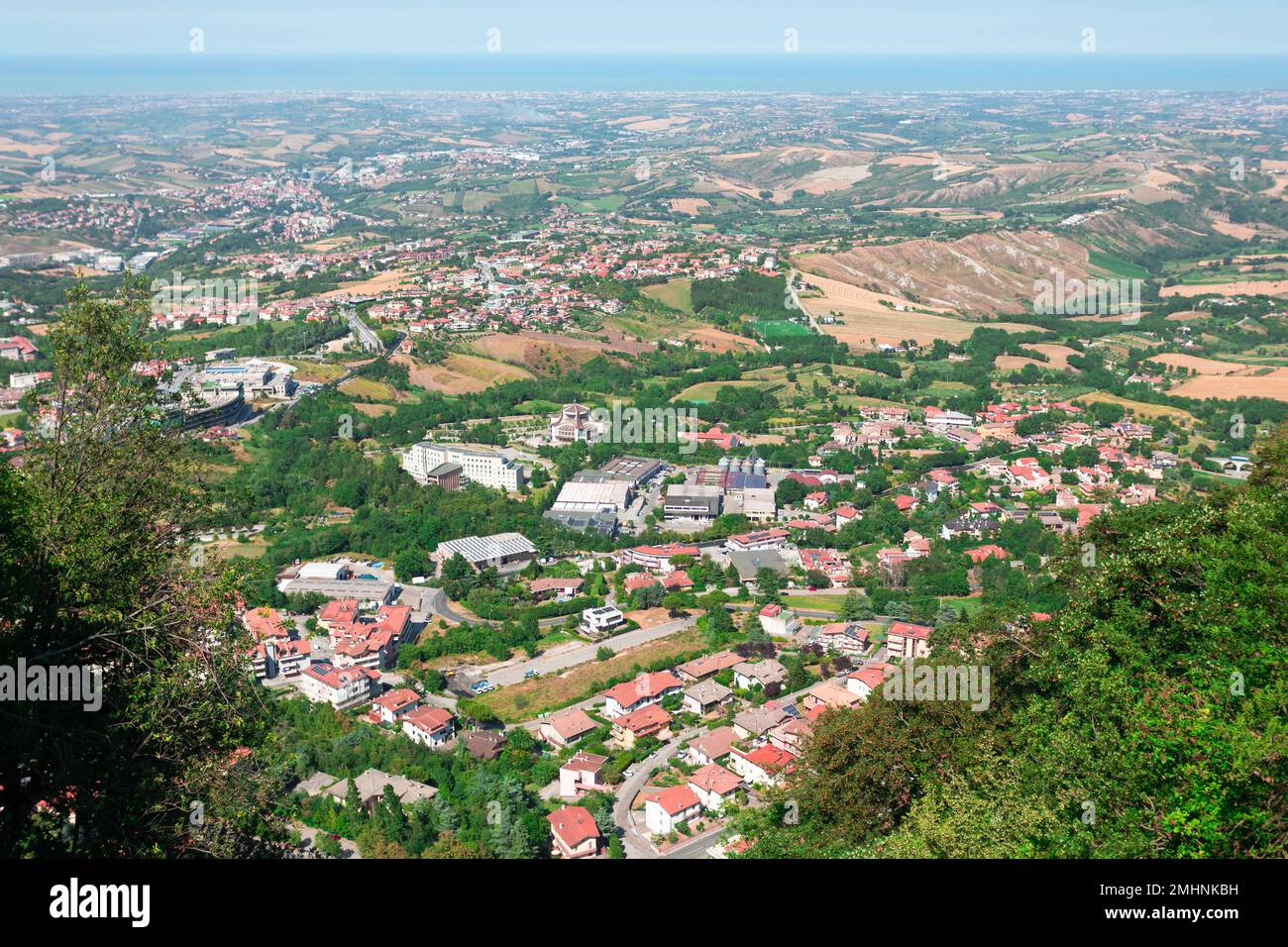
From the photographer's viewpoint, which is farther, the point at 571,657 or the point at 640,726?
the point at 571,657

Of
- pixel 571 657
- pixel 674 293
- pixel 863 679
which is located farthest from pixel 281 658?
pixel 674 293

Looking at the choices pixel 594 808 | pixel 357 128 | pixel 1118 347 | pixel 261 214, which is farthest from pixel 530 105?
pixel 594 808

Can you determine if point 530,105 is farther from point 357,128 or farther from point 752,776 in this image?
point 752,776

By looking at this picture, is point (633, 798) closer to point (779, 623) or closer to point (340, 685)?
point (340, 685)

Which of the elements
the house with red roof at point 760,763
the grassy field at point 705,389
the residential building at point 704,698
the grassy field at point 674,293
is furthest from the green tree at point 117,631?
the grassy field at point 674,293

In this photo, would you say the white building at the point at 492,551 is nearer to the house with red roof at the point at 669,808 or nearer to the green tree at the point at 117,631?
the house with red roof at the point at 669,808
